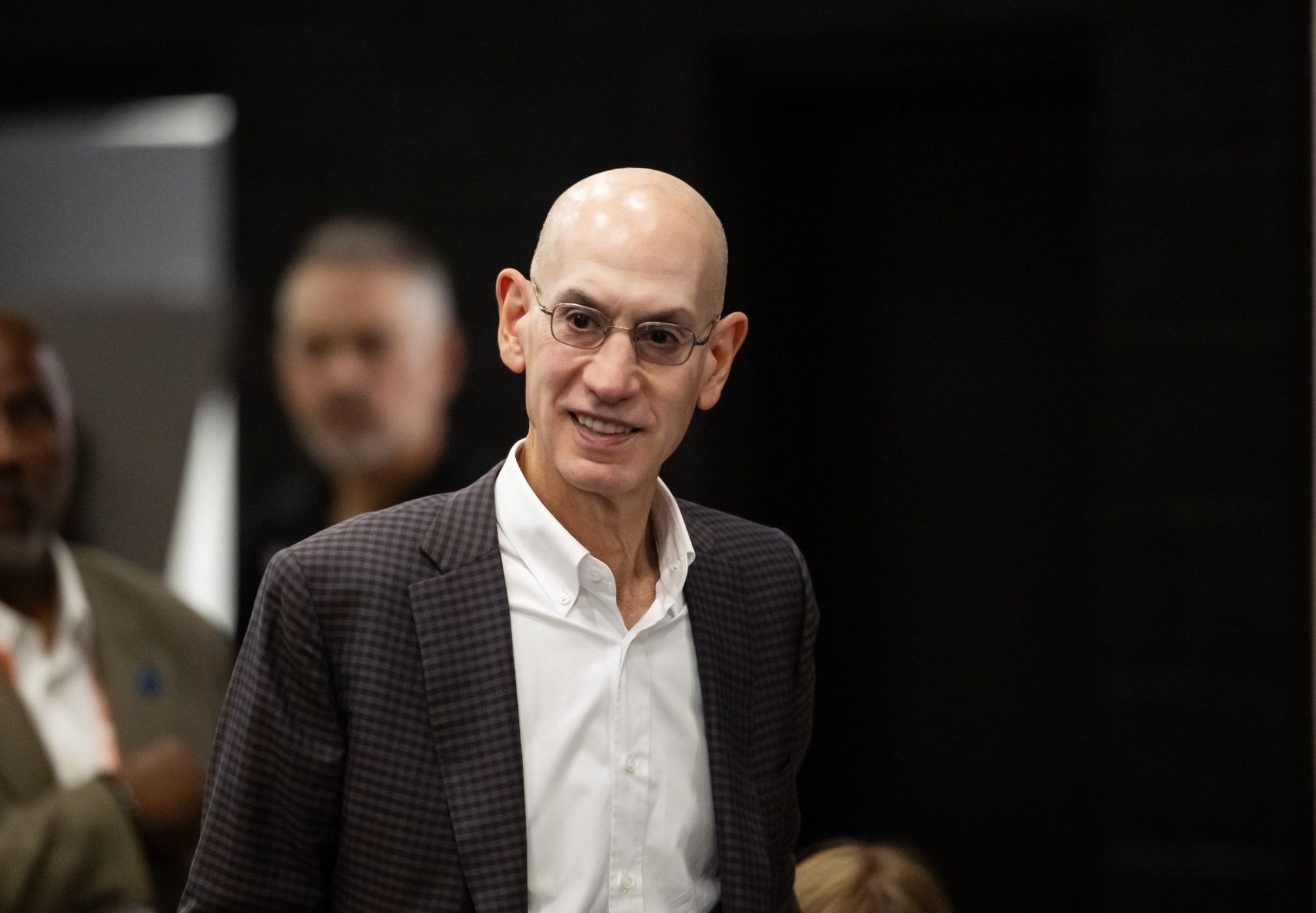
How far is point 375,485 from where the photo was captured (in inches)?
144

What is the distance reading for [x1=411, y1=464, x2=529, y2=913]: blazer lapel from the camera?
4.13 ft

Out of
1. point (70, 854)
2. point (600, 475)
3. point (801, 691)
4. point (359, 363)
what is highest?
point (600, 475)

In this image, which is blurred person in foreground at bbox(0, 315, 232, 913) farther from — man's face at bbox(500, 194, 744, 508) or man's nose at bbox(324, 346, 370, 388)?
man's face at bbox(500, 194, 744, 508)

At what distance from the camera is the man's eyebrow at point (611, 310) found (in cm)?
128

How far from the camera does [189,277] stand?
149 inches

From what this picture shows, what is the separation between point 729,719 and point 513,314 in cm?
40

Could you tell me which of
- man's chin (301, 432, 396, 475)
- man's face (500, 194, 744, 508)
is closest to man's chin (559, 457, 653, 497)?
man's face (500, 194, 744, 508)

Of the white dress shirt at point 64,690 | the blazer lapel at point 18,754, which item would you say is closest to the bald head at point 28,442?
the white dress shirt at point 64,690

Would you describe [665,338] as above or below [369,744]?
above

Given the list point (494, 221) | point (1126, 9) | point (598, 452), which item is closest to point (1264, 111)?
point (1126, 9)

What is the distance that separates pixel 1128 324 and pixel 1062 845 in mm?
1276

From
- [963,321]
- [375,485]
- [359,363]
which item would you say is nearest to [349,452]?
[375,485]

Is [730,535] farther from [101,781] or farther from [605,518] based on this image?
[101,781]

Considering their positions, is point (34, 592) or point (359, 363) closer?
point (34, 592)
